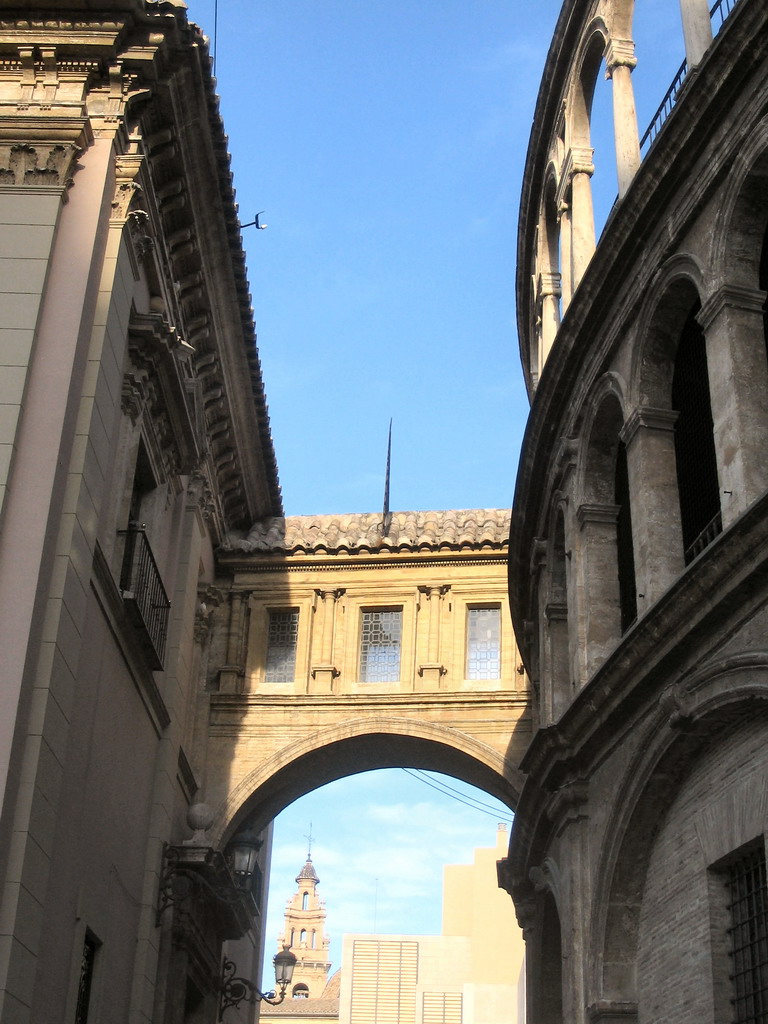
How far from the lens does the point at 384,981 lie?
214ft

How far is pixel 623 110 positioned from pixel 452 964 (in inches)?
2099

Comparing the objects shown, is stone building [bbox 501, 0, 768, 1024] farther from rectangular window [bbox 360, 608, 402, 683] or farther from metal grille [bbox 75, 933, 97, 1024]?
rectangular window [bbox 360, 608, 402, 683]

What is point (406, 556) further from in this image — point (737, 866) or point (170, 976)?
point (737, 866)

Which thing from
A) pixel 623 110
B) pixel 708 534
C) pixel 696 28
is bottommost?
pixel 708 534

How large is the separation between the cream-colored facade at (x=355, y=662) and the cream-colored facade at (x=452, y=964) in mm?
33963

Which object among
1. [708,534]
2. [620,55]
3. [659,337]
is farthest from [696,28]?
[708,534]

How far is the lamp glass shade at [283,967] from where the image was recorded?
23.2 metres

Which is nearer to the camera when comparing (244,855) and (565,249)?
(565,249)

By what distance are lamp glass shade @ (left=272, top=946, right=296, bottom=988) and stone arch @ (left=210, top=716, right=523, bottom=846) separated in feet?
9.77

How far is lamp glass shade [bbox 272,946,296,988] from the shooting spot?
23.2 metres

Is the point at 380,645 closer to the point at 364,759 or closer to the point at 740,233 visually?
the point at 364,759

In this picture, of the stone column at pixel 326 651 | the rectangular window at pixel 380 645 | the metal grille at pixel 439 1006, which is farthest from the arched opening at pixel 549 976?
the metal grille at pixel 439 1006

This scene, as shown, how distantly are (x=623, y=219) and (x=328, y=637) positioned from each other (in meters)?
10.4

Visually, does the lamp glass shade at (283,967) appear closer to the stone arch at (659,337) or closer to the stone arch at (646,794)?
the stone arch at (646,794)
